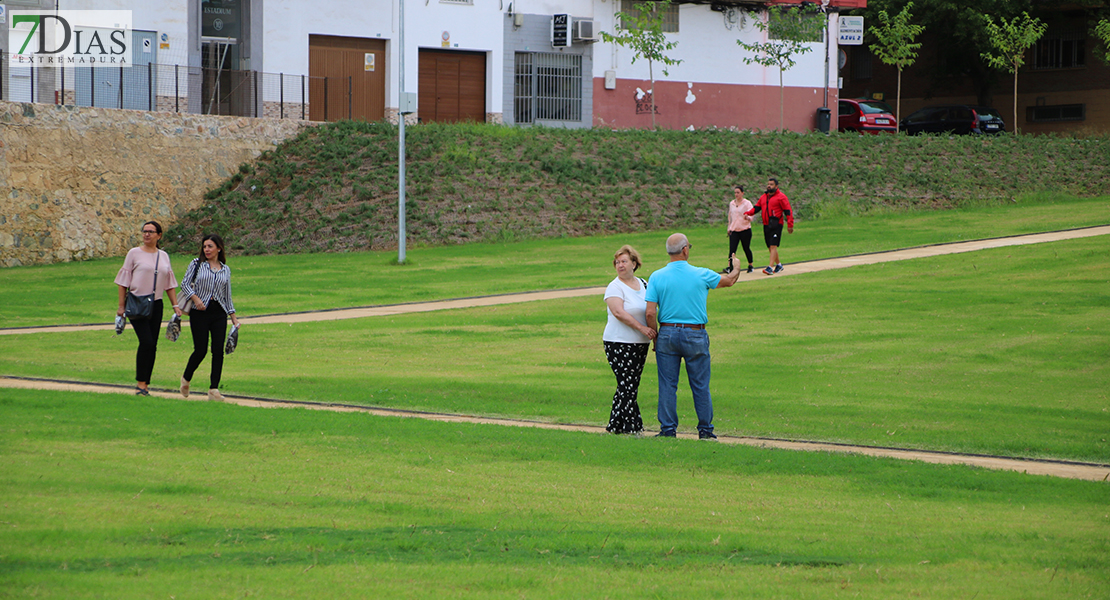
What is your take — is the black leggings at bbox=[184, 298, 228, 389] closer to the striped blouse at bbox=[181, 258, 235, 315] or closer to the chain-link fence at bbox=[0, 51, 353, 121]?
the striped blouse at bbox=[181, 258, 235, 315]

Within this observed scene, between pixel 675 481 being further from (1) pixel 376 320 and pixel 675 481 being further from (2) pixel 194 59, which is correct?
(2) pixel 194 59

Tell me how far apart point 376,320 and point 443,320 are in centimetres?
116

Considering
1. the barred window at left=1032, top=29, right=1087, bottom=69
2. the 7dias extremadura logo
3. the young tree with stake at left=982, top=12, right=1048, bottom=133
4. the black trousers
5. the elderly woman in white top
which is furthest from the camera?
the barred window at left=1032, top=29, right=1087, bottom=69

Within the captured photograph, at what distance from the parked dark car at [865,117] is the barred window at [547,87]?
12.5m

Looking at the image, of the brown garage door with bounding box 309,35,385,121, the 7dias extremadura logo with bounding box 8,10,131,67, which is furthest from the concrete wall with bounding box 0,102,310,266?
the brown garage door with bounding box 309,35,385,121

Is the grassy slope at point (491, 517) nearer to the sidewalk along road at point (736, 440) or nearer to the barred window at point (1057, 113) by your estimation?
the sidewalk along road at point (736, 440)

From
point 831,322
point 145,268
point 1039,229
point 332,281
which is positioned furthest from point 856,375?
point 1039,229

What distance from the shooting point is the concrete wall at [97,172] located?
31328mm

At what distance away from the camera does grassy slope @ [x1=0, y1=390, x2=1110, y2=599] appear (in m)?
5.80

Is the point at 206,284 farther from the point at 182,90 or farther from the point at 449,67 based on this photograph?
the point at 449,67

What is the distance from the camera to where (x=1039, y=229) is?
29.0 meters

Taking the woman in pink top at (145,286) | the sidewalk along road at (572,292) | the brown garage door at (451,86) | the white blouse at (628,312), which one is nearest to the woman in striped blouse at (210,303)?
the woman in pink top at (145,286)

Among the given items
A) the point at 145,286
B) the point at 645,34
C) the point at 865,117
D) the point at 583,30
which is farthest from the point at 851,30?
the point at 145,286

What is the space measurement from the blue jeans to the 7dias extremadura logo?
2921 centimetres
